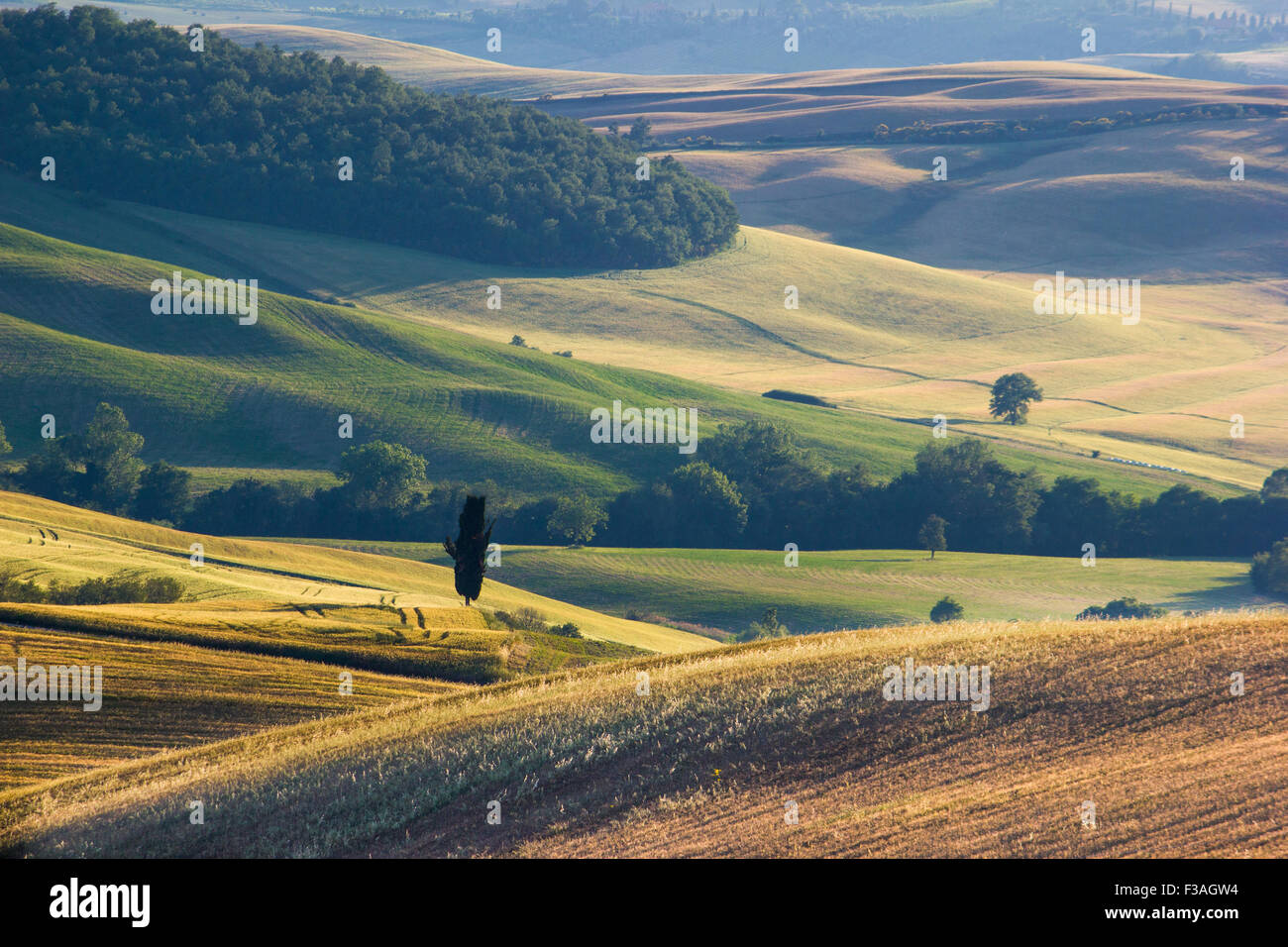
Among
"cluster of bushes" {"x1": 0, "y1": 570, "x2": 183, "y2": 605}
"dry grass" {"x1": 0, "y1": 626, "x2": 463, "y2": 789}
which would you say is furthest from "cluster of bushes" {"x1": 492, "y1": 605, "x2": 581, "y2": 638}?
"cluster of bushes" {"x1": 0, "y1": 570, "x2": 183, "y2": 605}

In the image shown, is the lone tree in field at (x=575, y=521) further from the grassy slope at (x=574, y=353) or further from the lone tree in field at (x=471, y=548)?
the lone tree in field at (x=471, y=548)

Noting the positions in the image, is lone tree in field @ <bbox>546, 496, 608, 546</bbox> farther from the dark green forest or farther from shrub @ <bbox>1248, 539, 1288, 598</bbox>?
the dark green forest

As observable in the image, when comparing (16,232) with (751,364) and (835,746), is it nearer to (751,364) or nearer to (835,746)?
(751,364)

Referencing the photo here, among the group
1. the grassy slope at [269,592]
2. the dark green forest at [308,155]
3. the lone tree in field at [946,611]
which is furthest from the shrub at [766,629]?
the dark green forest at [308,155]

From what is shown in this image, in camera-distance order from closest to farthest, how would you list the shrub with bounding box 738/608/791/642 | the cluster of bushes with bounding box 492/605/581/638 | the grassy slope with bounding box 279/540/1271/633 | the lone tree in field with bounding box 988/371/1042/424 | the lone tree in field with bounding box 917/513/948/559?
1. the cluster of bushes with bounding box 492/605/581/638
2. the shrub with bounding box 738/608/791/642
3. the grassy slope with bounding box 279/540/1271/633
4. the lone tree in field with bounding box 917/513/948/559
5. the lone tree in field with bounding box 988/371/1042/424

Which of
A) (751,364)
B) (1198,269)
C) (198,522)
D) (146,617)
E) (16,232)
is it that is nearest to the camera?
(146,617)

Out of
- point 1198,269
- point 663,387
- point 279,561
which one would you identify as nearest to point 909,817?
point 279,561
